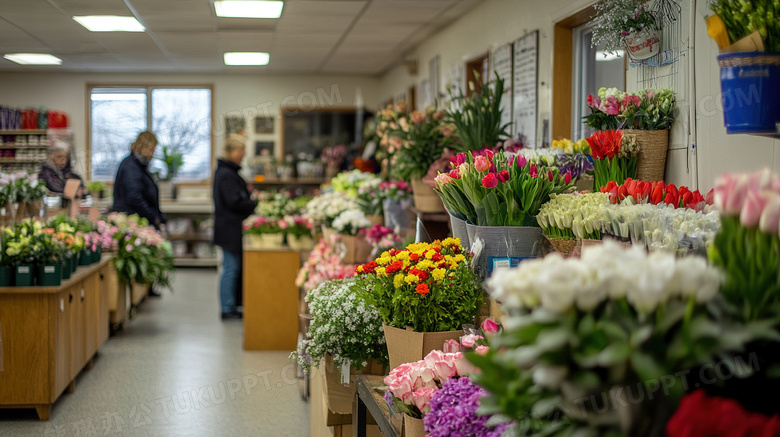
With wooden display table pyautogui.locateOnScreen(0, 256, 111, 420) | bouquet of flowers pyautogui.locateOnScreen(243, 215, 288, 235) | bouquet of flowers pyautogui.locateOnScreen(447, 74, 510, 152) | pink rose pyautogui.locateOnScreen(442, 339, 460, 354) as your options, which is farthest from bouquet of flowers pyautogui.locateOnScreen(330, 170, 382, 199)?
pink rose pyautogui.locateOnScreen(442, 339, 460, 354)

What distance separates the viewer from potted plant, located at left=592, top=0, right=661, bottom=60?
3000 mm

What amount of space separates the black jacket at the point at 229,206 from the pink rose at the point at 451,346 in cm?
488

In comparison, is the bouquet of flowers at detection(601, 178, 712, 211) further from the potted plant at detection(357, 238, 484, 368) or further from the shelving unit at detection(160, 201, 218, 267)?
the shelving unit at detection(160, 201, 218, 267)

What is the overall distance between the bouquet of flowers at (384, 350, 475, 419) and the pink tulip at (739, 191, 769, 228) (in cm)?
76

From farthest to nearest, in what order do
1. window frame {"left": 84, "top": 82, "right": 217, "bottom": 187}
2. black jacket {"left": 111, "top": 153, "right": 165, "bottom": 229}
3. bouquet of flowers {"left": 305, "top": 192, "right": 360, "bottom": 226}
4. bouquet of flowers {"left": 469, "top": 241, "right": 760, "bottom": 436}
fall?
window frame {"left": 84, "top": 82, "right": 217, "bottom": 187}, black jacket {"left": 111, "top": 153, "right": 165, "bottom": 229}, bouquet of flowers {"left": 305, "top": 192, "right": 360, "bottom": 226}, bouquet of flowers {"left": 469, "top": 241, "right": 760, "bottom": 436}

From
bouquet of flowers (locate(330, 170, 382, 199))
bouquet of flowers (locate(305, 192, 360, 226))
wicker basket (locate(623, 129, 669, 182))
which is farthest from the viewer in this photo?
bouquet of flowers (locate(330, 170, 382, 199))

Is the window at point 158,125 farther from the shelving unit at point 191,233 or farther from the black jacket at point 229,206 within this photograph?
the black jacket at point 229,206

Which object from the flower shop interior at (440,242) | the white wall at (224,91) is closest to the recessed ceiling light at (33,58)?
the flower shop interior at (440,242)

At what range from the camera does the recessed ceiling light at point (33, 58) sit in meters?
8.68

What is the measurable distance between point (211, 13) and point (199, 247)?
5.16 m

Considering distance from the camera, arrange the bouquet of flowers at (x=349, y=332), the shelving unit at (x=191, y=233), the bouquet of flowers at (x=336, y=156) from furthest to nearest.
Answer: the shelving unit at (x=191, y=233)
the bouquet of flowers at (x=336, y=156)
the bouquet of flowers at (x=349, y=332)

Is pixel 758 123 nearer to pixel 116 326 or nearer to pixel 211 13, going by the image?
pixel 211 13

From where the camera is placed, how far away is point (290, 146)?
35.6 feet

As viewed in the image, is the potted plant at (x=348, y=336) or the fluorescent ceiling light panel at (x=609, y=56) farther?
the fluorescent ceiling light panel at (x=609, y=56)
